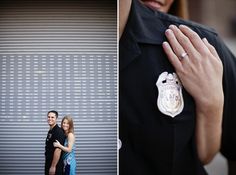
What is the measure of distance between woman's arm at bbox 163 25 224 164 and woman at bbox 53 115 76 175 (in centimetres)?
48

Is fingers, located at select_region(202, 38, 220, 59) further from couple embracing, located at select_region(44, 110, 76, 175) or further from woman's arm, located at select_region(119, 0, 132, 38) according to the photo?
couple embracing, located at select_region(44, 110, 76, 175)

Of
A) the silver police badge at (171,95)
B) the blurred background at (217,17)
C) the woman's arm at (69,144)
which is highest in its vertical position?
the blurred background at (217,17)

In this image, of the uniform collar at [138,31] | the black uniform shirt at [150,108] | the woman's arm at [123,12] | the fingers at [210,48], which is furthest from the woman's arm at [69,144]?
the fingers at [210,48]

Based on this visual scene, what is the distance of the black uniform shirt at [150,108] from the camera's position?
1.49 meters

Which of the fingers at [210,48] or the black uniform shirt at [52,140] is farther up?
the fingers at [210,48]

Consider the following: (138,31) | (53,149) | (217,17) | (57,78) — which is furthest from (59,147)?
(217,17)

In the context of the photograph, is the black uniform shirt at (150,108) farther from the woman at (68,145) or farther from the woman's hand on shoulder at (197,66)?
the woman at (68,145)

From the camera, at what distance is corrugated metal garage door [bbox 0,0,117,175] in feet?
4.99

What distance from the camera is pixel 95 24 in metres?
1.58

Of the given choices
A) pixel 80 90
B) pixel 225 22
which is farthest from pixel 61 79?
pixel 225 22

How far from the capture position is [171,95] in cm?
152

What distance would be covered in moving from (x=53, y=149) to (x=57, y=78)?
0.94ft

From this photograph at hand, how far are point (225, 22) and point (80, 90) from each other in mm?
662

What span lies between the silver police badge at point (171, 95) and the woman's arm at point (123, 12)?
0.28 meters
